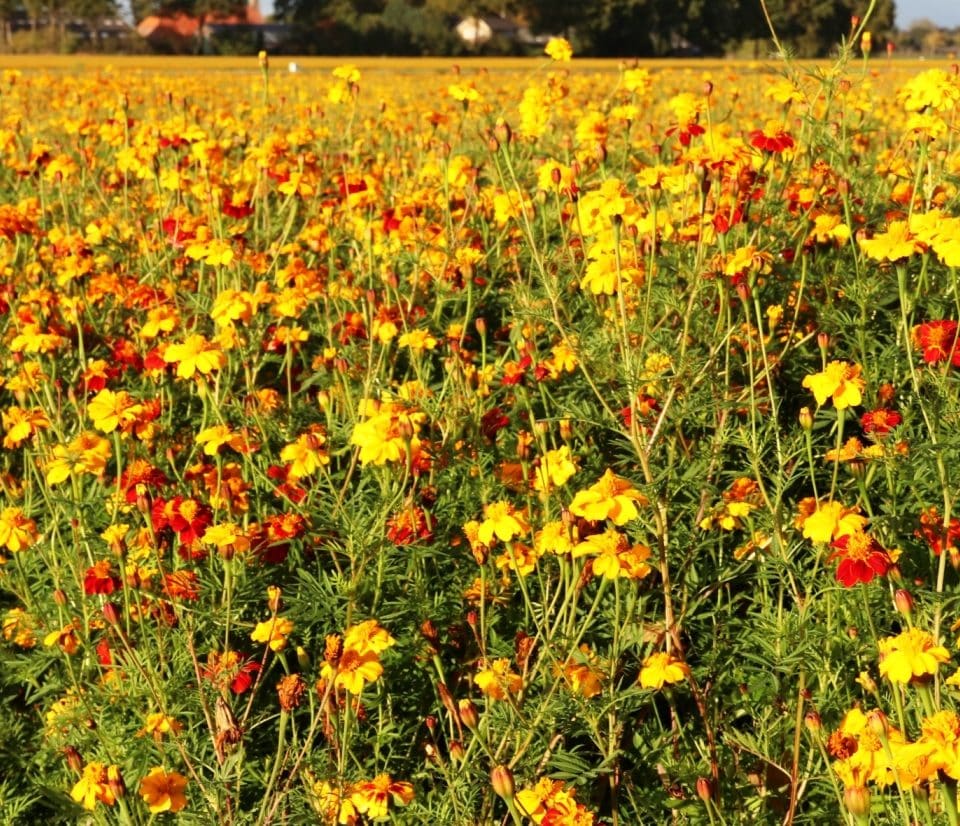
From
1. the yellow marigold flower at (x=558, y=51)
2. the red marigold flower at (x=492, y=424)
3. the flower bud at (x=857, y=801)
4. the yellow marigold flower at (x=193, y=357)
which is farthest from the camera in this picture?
the yellow marigold flower at (x=558, y=51)

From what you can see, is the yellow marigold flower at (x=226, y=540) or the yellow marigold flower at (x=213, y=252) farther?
the yellow marigold flower at (x=213, y=252)

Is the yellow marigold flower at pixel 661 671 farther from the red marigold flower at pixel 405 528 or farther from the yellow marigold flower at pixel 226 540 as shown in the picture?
the yellow marigold flower at pixel 226 540

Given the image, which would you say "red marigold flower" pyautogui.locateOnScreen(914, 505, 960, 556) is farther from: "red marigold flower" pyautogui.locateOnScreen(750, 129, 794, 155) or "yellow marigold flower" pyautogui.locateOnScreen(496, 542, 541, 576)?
"red marigold flower" pyautogui.locateOnScreen(750, 129, 794, 155)

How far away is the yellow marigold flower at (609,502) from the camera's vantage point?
184 cm

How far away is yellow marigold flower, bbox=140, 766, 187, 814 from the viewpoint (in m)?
1.73

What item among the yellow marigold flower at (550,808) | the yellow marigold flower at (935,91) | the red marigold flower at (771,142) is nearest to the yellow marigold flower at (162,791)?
the yellow marigold flower at (550,808)

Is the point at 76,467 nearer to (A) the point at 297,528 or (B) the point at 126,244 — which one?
(A) the point at 297,528

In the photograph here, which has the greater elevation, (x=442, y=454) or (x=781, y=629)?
(x=442, y=454)

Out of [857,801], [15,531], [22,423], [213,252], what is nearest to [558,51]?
[213,252]

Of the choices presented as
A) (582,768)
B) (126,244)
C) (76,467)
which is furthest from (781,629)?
(126,244)

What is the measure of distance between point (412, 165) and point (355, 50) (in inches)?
1797

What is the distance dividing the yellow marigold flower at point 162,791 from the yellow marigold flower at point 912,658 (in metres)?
1.04

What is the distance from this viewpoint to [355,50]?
49125 mm

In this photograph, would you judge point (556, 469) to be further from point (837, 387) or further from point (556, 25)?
point (556, 25)
